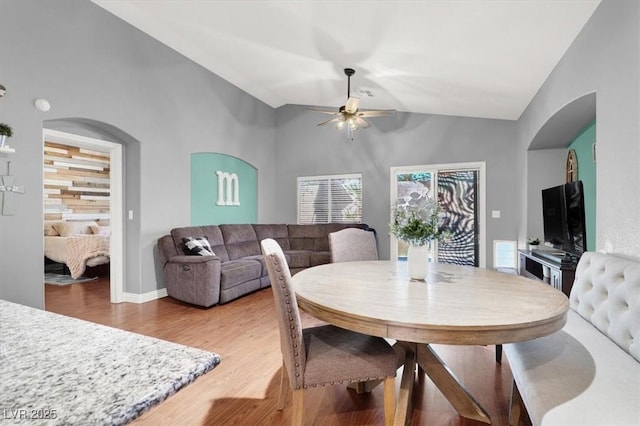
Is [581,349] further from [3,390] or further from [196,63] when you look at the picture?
[196,63]

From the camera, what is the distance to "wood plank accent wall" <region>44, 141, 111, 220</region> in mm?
6117

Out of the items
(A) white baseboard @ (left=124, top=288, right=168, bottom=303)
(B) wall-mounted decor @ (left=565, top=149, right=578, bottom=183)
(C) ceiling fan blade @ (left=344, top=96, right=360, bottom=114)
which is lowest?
(A) white baseboard @ (left=124, top=288, right=168, bottom=303)

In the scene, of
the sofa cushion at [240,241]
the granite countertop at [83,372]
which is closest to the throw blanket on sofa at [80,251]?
the sofa cushion at [240,241]

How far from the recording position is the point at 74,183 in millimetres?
6516

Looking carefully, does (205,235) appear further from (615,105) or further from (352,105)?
(615,105)

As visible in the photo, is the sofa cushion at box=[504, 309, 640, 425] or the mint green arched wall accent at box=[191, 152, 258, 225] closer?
the sofa cushion at box=[504, 309, 640, 425]

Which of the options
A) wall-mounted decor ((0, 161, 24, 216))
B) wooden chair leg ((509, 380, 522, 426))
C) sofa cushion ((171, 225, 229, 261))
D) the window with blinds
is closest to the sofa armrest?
sofa cushion ((171, 225, 229, 261))

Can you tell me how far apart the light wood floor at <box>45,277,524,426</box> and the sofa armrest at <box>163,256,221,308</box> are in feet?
0.67

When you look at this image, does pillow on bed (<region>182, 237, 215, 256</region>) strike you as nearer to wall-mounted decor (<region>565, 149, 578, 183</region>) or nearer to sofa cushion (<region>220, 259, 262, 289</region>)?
sofa cushion (<region>220, 259, 262, 289</region>)

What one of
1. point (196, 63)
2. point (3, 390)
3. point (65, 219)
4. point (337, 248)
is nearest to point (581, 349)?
point (337, 248)

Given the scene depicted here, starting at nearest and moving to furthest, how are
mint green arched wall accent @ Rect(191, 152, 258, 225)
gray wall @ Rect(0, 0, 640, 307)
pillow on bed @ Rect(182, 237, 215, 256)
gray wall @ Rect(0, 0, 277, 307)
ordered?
gray wall @ Rect(0, 0, 640, 307)
gray wall @ Rect(0, 0, 277, 307)
pillow on bed @ Rect(182, 237, 215, 256)
mint green arched wall accent @ Rect(191, 152, 258, 225)

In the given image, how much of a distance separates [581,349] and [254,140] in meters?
5.70

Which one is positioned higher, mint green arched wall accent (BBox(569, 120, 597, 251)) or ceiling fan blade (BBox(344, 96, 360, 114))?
ceiling fan blade (BBox(344, 96, 360, 114))

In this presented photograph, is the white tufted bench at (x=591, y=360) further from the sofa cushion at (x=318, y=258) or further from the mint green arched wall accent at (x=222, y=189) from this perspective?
the mint green arched wall accent at (x=222, y=189)
